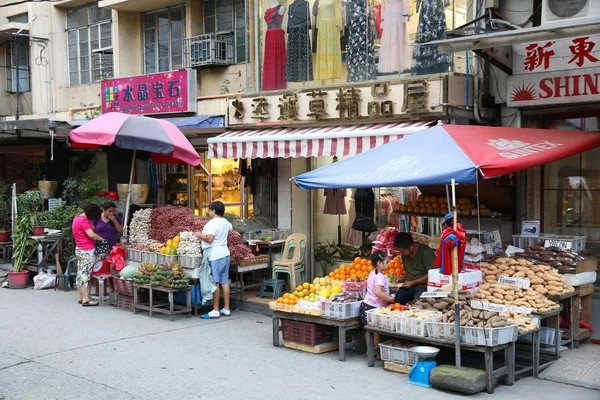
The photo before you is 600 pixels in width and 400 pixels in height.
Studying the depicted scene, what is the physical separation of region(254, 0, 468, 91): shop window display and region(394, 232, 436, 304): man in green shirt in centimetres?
289

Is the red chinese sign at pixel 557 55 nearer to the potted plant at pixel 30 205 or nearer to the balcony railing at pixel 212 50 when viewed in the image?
the balcony railing at pixel 212 50

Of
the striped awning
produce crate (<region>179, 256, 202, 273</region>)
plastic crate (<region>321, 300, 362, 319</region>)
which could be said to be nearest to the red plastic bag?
produce crate (<region>179, 256, 202, 273</region>)

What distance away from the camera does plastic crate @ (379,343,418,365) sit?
765 centimetres

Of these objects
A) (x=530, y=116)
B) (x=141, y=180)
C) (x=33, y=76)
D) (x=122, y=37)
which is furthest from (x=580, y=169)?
(x=33, y=76)

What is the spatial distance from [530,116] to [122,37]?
10.5 m

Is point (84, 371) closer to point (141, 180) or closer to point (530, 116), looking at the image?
point (530, 116)

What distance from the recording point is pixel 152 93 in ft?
49.5

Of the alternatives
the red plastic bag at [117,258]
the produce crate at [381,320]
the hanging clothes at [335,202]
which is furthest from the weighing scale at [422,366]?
the red plastic bag at [117,258]

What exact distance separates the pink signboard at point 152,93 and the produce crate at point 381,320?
797 centimetres

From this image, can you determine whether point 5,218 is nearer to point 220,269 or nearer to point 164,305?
point 164,305

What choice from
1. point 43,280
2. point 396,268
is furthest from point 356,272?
point 43,280

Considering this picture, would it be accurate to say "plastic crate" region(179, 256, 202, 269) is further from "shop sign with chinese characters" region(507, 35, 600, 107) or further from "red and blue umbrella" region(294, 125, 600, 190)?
Answer: "shop sign with chinese characters" region(507, 35, 600, 107)

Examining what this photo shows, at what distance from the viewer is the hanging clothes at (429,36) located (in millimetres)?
10219

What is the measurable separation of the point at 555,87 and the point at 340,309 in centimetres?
438
